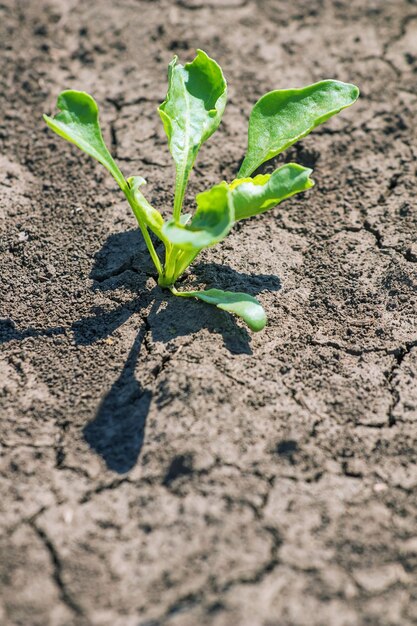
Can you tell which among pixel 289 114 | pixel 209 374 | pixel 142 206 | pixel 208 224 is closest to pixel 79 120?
pixel 142 206

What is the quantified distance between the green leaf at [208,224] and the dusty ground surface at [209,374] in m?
0.36

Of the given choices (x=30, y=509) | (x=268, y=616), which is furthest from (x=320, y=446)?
(x=30, y=509)

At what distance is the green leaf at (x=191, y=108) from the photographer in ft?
6.59

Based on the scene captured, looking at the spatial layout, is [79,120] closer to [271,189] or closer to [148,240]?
[148,240]

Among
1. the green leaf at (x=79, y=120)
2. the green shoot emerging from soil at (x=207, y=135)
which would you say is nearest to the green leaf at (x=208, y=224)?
the green shoot emerging from soil at (x=207, y=135)

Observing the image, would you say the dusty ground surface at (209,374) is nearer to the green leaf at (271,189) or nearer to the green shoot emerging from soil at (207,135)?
→ the green shoot emerging from soil at (207,135)

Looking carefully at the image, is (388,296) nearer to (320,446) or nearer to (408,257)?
(408,257)

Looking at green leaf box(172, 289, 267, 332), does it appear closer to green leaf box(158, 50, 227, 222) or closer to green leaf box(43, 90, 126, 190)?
green leaf box(158, 50, 227, 222)

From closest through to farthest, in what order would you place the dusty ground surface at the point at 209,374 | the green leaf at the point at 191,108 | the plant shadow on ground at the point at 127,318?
the dusty ground surface at the point at 209,374 → the plant shadow on ground at the point at 127,318 → the green leaf at the point at 191,108

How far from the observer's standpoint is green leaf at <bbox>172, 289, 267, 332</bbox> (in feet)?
6.02

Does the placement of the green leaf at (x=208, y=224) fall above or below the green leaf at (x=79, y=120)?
below

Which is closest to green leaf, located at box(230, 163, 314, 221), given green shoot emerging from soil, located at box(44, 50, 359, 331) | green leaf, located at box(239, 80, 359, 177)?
green shoot emerging from soil, located at box(44, 50, 359, 331)

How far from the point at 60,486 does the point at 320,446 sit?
0.71 metres

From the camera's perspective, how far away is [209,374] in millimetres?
1865
